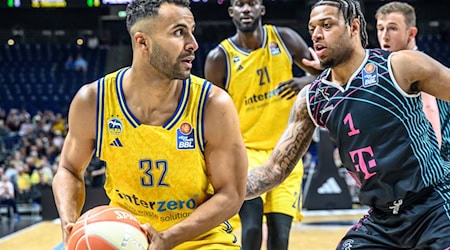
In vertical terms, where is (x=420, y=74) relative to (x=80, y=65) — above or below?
above

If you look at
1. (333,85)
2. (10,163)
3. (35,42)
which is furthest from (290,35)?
(35,42)

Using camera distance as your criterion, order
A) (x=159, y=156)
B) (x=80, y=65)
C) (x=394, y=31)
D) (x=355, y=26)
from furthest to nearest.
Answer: (x=80, y=65) → (x=394, y=31) → (x=355, y=26) → (x=159, y=156)

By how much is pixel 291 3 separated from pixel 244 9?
1712 centimetres

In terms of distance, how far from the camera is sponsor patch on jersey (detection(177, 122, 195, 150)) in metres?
2.83

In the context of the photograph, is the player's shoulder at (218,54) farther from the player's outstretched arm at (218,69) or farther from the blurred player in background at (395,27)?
the blurred player in background at (395,27)

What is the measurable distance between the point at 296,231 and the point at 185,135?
258 inches

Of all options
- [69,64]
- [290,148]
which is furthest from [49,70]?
[290,148]

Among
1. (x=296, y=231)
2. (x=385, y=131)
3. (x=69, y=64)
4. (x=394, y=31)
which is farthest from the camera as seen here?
(x=69, y=64)

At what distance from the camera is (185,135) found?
2834 mm

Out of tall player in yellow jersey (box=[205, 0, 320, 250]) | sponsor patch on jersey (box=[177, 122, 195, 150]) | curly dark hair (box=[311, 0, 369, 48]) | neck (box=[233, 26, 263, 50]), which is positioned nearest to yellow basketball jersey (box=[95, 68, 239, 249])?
sponsor patch on jersey (box=[177, 122, 195, 150])

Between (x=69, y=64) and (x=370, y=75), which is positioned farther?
(x=69, y=64)

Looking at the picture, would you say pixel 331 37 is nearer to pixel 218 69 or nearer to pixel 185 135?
pixel 185 135

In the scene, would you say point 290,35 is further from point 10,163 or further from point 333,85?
point 10,163

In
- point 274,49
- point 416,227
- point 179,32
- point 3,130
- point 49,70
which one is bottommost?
point 3,130
